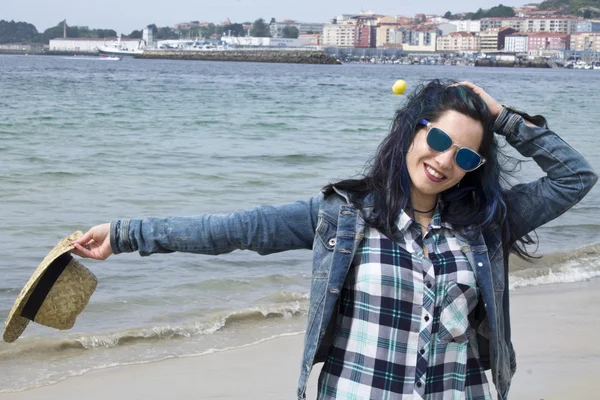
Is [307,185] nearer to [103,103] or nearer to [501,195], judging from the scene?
[501,195]

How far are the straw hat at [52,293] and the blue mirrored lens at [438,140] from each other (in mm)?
873

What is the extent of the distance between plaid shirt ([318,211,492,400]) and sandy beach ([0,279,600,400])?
2204mm

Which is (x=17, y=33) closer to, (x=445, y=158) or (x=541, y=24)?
(x=541, y=24)

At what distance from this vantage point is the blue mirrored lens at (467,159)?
2.20 metres

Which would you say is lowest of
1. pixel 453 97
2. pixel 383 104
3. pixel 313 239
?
pixel 383 104

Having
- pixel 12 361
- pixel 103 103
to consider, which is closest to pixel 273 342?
pixel 12 361

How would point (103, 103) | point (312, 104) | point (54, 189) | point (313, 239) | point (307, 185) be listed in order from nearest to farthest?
1. point (313, 239)
2. point (54, 189)
3. point (307, 185)
4. point (103, 103)
5. point (312, 104)

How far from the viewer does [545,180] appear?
2424 millimetres

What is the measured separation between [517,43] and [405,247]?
14559cm

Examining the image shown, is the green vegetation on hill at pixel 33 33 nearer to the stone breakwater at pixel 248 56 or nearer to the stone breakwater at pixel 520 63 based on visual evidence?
the stone breakwater at pixel 248 56

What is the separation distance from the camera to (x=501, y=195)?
2346mm

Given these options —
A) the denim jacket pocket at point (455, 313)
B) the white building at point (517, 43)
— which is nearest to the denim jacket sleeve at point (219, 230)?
the denim jacket pocket at point (455, 313)

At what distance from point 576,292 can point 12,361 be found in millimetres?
3850

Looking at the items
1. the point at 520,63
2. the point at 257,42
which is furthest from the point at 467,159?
the point at 257,42
